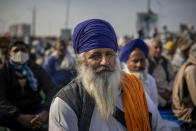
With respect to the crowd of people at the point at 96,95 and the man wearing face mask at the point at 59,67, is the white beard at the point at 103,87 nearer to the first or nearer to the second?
the crowd of people at the point at 96,95

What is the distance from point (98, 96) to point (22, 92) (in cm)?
187

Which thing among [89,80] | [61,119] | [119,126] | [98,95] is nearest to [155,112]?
[119,126]

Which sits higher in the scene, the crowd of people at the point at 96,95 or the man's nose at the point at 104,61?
the man's nose at the point at 104,61

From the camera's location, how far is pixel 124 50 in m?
3.20

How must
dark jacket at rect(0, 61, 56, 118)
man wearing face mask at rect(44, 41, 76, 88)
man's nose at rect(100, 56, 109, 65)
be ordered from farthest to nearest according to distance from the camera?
man wearing face mask at rect(44, 41, 76, 88)
dark jacket at rect(0, 61, 56, 118)
man's nose at rect(100, 56, 109, 65)

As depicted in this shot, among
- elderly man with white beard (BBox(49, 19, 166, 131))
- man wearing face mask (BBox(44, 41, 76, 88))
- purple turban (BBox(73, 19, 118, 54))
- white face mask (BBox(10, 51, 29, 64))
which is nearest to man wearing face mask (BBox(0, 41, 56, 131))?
white face mask (BBox(10, 51, 29, 64))

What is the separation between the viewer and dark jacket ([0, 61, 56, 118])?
2580 mm

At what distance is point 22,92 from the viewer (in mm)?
2920

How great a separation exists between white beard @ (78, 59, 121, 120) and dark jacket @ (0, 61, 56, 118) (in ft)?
4.27

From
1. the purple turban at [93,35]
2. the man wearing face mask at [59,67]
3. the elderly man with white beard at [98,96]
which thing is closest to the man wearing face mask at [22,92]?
the elderly man with white beard at [98,96]

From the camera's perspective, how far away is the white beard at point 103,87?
154cm

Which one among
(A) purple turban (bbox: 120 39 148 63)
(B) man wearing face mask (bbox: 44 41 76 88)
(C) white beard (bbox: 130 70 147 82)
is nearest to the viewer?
(C) white beard (bbox: 130 70 147 82)

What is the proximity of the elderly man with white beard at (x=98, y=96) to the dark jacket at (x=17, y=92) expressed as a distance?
1277 millimetres

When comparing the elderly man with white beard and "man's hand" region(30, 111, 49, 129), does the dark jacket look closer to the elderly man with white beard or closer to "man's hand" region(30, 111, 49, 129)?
"man's hand" region(30, 111, 49, 129)
